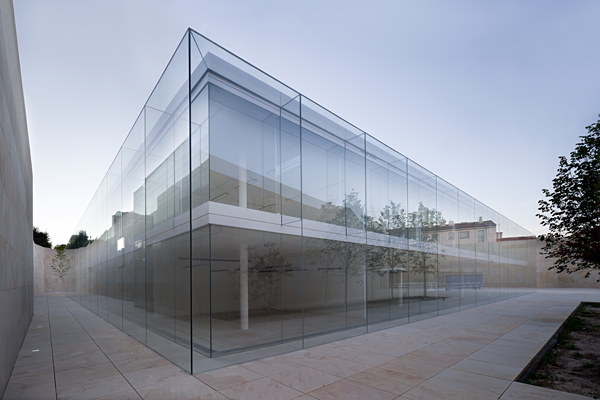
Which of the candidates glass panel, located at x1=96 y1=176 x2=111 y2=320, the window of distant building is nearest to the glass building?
glass panel, located at x1=96 y1=176 x2=111 y2=320

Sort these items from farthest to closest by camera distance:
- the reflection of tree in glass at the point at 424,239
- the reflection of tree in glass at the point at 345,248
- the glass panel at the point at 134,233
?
the reflection of tree in glass at the point at 424,239, the reflection of tree in glass at the point at 345,248, the glass panel at the point at 134,233

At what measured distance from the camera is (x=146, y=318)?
29.9 feet

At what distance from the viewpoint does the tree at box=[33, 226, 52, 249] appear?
60031 mm

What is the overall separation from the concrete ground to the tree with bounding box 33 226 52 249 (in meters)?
61.9

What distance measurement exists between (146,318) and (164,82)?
→ 6.06 metres

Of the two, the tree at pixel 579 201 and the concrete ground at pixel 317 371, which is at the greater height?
the tree at pixel 579 201

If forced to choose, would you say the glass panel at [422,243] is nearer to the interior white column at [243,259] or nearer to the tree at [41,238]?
the interior white column at [243,259]

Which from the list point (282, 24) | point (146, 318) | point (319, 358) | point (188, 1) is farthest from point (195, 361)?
point (282, 24)

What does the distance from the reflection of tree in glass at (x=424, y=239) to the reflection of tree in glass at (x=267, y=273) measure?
6962 mm

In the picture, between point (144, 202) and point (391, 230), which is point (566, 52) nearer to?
point (391, 230)

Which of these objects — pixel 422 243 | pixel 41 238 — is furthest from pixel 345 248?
pixel 41 238

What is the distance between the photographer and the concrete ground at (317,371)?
5.38 metres

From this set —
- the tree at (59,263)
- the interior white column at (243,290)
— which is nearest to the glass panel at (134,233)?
the interior white column at (243,290)

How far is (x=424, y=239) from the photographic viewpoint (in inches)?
586
